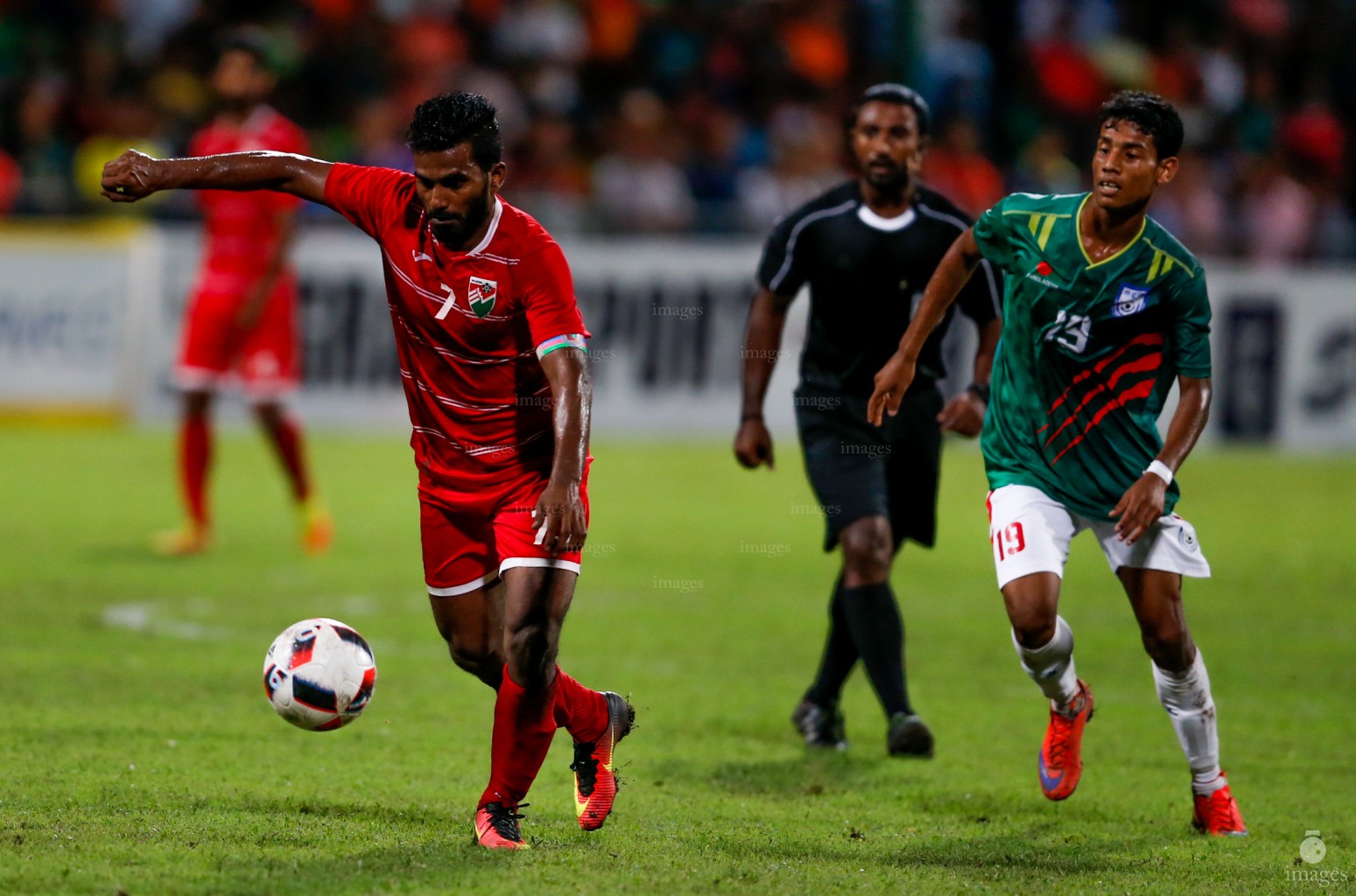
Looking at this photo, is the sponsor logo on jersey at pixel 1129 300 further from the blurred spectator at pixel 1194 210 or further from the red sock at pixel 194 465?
the blurred spectator at pixel 1194 210

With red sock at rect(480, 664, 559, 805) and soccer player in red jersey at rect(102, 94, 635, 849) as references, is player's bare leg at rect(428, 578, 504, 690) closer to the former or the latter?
soccer player in red jersey at rect(102, 94, 635, 849)

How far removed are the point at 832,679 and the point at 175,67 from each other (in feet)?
43.1

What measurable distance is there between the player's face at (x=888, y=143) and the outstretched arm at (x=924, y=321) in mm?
1220

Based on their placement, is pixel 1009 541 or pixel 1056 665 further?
pixel 1056 665

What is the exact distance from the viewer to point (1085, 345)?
18.1 feet

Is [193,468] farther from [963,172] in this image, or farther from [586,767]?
[963,172]

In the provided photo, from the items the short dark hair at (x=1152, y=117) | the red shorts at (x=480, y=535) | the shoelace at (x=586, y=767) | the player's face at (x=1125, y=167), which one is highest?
the short dark hair at (x=1152, y=117)

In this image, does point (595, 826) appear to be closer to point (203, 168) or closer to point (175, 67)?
point (203, 168)

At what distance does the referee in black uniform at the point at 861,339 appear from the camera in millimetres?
6809

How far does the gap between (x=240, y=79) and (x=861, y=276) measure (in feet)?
16.2

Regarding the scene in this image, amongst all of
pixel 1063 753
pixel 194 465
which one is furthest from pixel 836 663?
pixel 194 465

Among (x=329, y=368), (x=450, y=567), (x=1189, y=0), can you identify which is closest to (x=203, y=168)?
(x=450, y=567)

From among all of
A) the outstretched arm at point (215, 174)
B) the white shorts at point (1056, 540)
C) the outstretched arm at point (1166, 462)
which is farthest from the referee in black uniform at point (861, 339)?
the outstretched arm at point (215, 174)

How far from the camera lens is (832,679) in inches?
273
